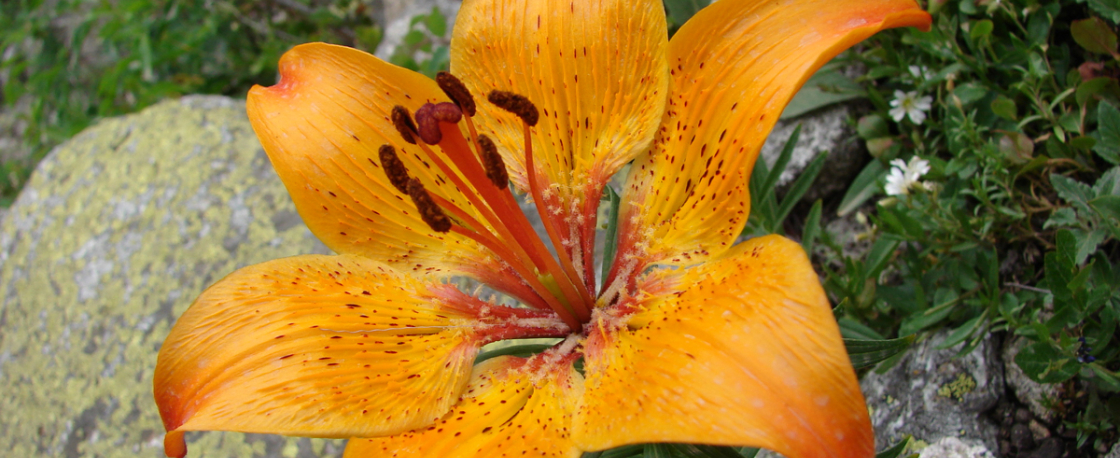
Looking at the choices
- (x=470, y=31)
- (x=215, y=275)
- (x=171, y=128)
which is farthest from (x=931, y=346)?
(x=171, y=128)

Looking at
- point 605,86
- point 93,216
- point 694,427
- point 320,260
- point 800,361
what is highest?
point 605,86

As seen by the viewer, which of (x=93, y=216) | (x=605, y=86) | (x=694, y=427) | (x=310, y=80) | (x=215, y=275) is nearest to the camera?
(x=694, y=427)

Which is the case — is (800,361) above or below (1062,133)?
below

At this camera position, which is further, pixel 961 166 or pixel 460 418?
pixel 961 166

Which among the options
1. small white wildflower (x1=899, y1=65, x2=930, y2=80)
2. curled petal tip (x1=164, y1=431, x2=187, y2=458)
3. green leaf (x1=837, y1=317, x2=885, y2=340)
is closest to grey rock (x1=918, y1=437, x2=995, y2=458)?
green leaf (x1=837, y1=317, x2=885, y2=340)

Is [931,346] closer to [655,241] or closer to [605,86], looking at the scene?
[655,241]

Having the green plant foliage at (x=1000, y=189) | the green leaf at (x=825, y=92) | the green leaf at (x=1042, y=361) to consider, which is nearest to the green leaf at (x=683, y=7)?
the green leaf at (x=825, y=92)

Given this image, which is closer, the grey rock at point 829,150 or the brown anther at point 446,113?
the brown anther at point 446,113

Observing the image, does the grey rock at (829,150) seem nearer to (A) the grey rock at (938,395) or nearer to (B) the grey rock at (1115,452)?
A: (A) the grey rock at (938,395)
